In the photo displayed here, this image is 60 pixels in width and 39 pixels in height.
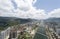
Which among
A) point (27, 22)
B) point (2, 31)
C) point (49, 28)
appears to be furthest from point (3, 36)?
point (49, 28)

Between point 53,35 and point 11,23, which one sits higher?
point 11,23

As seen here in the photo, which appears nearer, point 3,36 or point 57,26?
point 3,36

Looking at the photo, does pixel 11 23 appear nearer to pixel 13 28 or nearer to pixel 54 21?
pixel 13 28

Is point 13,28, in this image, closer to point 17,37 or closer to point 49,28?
point 17,37

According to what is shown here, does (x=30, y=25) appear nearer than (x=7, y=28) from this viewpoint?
No

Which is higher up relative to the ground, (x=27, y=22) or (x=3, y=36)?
(x=27, y=22)

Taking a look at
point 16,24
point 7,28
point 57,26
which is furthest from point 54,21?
point 7,28

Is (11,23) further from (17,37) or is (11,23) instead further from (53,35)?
(53,35)

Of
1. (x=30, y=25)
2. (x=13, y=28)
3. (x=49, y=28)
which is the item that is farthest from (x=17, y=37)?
(x=49, y=28)
